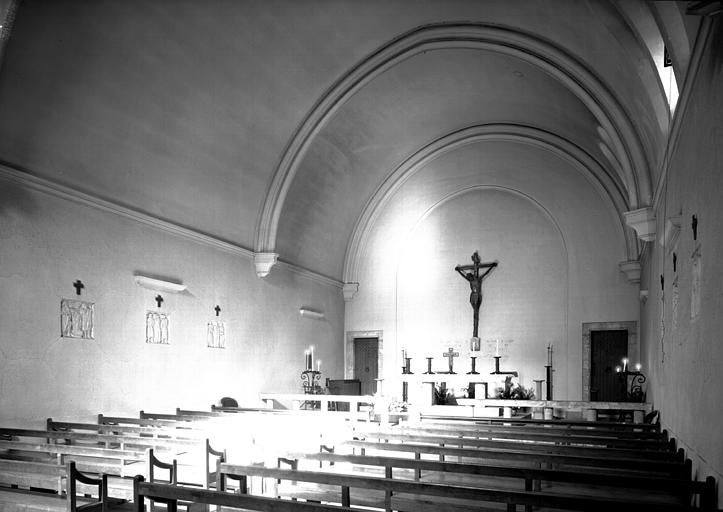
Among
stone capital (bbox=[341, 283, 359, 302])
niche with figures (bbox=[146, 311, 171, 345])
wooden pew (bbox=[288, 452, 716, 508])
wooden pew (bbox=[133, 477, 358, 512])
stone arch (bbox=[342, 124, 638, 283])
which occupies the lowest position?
wooden pew (bbox=[288, 452, 716, 508])

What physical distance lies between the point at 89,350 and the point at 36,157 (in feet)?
8.69

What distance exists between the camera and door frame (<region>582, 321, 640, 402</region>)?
44.6 ft

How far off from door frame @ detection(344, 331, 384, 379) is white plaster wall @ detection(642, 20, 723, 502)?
9.96m

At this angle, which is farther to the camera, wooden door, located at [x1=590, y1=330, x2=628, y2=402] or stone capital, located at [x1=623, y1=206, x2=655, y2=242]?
wooden door, located at [x1=590, y1=330, x2=628, y2=402]

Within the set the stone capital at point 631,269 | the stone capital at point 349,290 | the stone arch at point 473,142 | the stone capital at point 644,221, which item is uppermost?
the stone arch at point 473,142

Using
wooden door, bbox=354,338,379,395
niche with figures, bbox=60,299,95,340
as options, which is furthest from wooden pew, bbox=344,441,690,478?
wooden door, bbox=354,338,379,395

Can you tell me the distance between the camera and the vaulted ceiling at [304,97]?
7.74 meters

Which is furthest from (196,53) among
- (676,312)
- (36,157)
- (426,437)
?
(676,312)

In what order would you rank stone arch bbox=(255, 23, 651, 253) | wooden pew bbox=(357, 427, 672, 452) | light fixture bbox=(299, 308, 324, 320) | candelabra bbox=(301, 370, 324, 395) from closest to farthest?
1. wooden pew bbox=(357, 427, 672, 452)
2. stone arch bbox=(255, 23, 651, 253)
3. candelabra bbox=(301, 370, 324, 395)
4. light fixture bbox=(299, 308, 324, 320)

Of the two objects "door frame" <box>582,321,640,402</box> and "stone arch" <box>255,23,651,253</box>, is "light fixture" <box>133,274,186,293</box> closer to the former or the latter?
"stone arch" <box>255,23,651,253</box>

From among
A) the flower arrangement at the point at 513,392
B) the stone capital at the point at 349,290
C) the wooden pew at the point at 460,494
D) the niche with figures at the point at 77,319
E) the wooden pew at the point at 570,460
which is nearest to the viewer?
the wooden pew at the point at 460,494

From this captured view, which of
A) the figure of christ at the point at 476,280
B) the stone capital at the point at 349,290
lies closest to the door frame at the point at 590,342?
the figure of christ at the point at 476,280

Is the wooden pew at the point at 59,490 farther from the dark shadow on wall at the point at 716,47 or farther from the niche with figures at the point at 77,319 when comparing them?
the dark shadow on wall at the point at 716,47

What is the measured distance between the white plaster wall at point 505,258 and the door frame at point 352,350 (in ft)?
0.59
